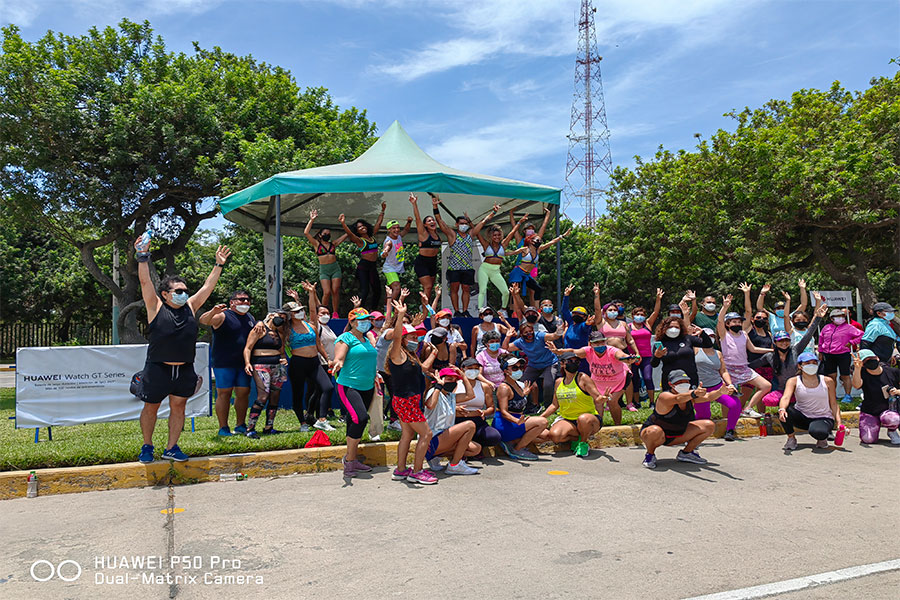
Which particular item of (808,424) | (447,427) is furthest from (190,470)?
(808,424)

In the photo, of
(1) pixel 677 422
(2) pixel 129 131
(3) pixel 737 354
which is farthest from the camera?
(2) pixel 129 131

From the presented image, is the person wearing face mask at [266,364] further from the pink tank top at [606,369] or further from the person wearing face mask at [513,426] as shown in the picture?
the pink tank top at [606,369]

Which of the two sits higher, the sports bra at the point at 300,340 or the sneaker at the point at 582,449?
the sports bra at the point at 300,340

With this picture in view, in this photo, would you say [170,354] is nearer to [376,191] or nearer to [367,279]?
[376,191]

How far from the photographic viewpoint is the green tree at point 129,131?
627 inches

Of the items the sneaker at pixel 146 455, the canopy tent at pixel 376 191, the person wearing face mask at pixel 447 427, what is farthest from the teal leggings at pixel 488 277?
the sneaker at pixel 146 455

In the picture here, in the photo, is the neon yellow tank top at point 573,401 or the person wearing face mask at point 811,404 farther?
the person wearing face mask at point 811,404

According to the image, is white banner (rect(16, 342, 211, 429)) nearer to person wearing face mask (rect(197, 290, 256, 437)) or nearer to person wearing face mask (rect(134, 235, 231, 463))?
person wearing face mask (rect(197, 290, 256, 437))

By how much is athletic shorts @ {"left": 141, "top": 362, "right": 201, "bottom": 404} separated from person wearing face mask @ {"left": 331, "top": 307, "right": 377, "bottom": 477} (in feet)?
4.83

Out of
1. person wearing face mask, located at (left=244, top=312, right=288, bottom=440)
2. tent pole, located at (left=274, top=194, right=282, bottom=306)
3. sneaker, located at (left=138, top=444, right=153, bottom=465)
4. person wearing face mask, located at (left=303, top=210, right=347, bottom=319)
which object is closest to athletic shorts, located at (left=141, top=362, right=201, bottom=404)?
sneaker, located at (left=138, top=444, right=153, bottom=465)

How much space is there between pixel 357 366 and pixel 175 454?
2022mm

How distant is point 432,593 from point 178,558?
1812 mm

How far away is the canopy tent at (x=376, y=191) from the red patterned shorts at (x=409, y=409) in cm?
461

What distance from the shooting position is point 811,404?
8109 mm
